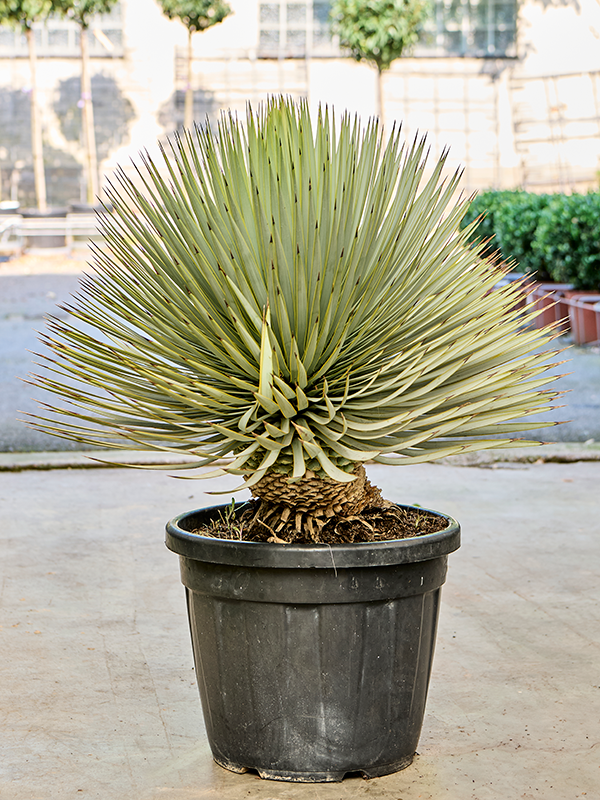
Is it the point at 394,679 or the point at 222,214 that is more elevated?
the point at 222,214

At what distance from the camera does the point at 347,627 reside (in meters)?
2.31

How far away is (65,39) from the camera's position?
2566cm

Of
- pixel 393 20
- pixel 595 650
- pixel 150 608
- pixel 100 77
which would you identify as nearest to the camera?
pixel 595 650

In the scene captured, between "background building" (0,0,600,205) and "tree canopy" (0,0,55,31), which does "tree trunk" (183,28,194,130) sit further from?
"tree canopy" (0,0,55,31)

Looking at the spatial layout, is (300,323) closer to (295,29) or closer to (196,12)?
(196,12)

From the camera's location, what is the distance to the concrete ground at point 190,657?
97.1 inches

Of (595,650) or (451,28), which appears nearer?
(595,650)

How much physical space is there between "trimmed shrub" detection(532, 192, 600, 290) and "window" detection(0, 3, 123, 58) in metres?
16.9

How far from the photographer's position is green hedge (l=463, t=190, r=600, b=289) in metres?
10.4

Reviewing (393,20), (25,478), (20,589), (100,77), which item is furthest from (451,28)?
(20,589)

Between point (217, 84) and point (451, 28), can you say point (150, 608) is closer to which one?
point (217, 84)

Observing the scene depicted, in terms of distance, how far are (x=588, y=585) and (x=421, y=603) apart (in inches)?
74.5

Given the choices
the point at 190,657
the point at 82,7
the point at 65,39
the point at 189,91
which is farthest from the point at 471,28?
the point at 190,657

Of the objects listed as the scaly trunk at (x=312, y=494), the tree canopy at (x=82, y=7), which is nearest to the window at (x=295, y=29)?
the tree canopy at (x=82, y=7)
